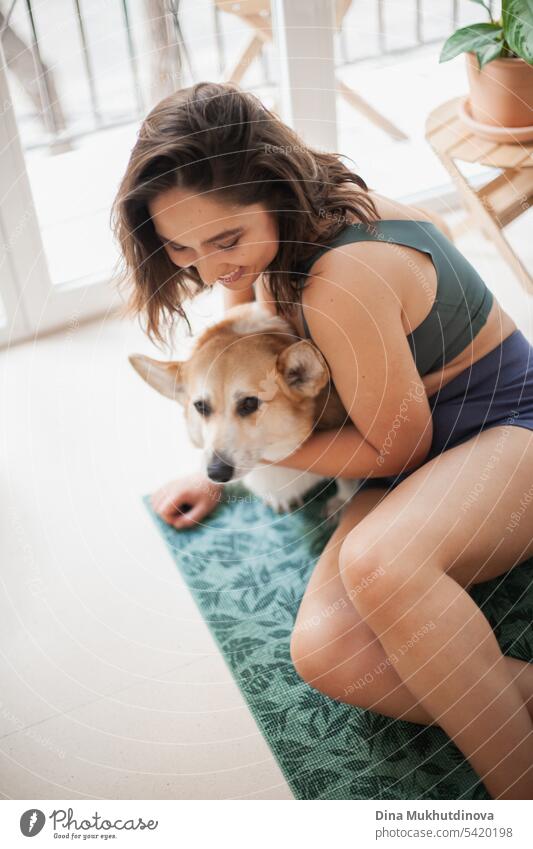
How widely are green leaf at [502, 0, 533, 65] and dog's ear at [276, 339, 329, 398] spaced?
736 mm

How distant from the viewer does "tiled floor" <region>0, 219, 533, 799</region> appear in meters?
1.31

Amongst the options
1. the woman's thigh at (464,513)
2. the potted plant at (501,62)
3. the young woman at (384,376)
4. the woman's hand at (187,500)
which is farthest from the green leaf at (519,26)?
the woman's hand at (187,500)

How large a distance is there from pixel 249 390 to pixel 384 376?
0.83ft

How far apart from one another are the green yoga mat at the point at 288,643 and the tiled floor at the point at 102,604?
32 millimetres

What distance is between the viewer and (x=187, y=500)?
68.6 inches

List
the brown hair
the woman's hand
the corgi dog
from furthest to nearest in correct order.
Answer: the woman's hand, the corgi dog, the brown hair

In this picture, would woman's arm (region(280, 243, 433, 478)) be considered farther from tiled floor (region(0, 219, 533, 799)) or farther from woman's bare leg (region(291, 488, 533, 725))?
tiled floor (region(0, 219, 533, 799))

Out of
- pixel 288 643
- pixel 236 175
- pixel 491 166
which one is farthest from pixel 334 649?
pixel 491 166

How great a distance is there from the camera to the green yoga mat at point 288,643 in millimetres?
1246

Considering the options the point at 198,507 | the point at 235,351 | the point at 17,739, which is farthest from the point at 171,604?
the point at 235,351

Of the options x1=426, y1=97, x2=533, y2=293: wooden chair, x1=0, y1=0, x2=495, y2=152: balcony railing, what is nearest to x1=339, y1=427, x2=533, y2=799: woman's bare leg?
x1=426, y1=97, x2=533, y2=293: wooden chair

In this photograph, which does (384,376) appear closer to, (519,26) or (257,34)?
(519,26)

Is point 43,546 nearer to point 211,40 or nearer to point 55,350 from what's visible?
point 55,350

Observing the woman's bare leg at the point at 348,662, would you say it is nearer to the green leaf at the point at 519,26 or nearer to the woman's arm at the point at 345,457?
the woman's arm at the point at 345,457
